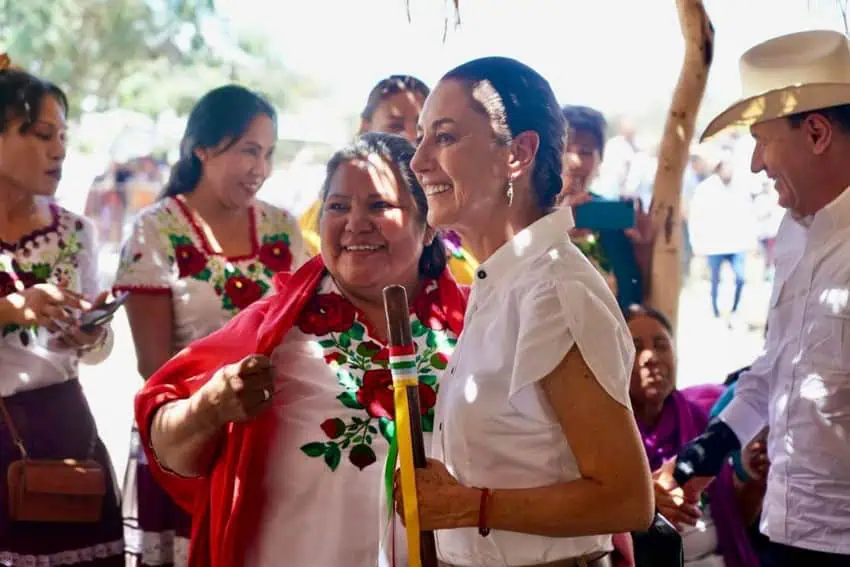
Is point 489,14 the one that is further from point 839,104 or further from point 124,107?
point 124,107

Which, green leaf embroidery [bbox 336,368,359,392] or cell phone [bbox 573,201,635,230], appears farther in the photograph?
cell phone [bbox 573,201,635,230]

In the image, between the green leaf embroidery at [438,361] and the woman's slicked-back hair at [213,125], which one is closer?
the green leaf embroidery at [438,361]

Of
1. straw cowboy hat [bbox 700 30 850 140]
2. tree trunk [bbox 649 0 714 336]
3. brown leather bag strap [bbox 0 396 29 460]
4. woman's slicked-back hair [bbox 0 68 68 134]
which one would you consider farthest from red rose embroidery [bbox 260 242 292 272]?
tree trunk [bbox 649 0 714 336]

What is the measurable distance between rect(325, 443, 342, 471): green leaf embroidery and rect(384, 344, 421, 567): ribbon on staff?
1.83 feet

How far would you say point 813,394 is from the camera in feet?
8.64

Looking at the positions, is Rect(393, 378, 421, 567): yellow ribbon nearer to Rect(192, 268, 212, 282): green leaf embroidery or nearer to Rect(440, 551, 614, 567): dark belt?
Rect(440, 551, 614, 567): dark belt

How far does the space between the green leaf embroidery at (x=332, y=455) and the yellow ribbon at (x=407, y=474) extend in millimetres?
572

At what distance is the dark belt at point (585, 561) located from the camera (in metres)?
1.94

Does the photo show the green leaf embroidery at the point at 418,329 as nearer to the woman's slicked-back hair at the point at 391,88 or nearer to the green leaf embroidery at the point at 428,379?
the green leaf embroidery at the point at 428,379

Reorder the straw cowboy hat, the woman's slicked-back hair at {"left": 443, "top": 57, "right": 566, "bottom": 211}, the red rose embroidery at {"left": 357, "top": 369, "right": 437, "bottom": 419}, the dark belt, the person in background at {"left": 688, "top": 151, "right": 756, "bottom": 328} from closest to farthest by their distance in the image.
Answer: the dark belt < the woman's slicked-back hair at {"left": 443, "top": 57, "right": 566, "bottom": 211} < the red rose embroidery at {"left": 357, "top": 369, "right": 437, "bottom": 419} < the straw cowboy hat < the person in background at {"left": 688, "top": 151, "right": 756, "bottom": 328}

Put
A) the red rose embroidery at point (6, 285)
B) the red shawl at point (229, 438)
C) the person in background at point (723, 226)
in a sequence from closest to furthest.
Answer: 1. the red shawl at point (229, 438)
2. the red rose embroidery at point (6, 285)
3. the person in background at point (723, 226)

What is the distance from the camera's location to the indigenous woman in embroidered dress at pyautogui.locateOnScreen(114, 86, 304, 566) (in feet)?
12.3

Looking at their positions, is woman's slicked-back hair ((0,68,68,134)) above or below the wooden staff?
above

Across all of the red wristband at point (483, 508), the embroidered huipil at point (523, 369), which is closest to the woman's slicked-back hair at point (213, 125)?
the embroidered huipil at point (523, 369)
